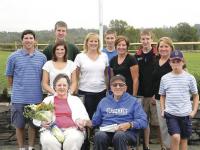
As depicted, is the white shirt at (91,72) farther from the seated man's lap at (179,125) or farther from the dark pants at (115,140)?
the seated man's lap at (179,125)

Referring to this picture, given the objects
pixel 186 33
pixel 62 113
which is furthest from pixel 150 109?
pixel 186 33

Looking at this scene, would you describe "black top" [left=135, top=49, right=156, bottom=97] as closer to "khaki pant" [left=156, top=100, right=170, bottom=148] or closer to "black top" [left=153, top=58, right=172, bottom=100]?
"black top" [left=153, top=58, right=172, bottom=100]

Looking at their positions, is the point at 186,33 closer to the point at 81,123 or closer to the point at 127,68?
the point at 127,68

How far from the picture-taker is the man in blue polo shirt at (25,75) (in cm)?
552

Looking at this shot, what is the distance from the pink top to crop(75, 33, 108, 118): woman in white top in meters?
0.48

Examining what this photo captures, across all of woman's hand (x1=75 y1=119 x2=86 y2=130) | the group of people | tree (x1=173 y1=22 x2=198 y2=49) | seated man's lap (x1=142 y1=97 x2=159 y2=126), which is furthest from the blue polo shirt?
tree (x1=173 y1=22 x2=198 y2=49)

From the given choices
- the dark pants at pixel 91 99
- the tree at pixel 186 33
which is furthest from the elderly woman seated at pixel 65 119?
the tree at pixel 186 33

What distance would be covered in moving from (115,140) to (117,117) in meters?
0.39

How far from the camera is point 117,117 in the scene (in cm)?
504

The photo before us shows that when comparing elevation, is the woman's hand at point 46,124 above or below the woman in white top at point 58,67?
below

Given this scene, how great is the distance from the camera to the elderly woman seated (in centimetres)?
478

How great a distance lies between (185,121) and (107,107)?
943mm

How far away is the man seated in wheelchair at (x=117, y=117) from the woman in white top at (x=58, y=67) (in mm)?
567

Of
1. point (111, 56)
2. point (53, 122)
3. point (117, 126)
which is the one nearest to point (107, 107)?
point (117, 126)
